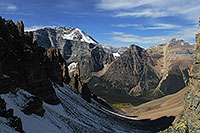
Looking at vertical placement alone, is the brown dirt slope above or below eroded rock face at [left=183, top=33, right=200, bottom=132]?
below

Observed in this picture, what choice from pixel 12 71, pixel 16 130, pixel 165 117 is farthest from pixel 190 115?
pixel 165 117

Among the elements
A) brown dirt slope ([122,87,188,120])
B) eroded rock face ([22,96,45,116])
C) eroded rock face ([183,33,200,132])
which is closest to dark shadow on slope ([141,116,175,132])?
brown dirt slope ([122,87,188,120])

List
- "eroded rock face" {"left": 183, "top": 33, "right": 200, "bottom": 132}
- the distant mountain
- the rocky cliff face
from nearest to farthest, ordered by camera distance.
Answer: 1. the rocky cliff face
2. "eroded rock face" {"left": 183, "top": 33, "right": 200, "bottom": 132}
3. the distant mountain

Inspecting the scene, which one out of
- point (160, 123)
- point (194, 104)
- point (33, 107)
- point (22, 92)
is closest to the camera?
point (194, 104)

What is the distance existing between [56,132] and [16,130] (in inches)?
346

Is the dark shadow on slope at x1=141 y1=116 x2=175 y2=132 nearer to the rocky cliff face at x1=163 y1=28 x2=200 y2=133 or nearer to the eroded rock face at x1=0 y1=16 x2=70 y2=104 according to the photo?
the eroded rock face at x1=0 y1=16 x2=70 y2=104

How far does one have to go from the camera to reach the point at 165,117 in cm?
7812

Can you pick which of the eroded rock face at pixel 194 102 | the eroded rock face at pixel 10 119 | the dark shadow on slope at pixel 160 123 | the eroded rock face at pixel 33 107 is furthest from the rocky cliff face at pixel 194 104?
the dark shadow on slope at pixel 160 123

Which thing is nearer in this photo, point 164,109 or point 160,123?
point 160,123

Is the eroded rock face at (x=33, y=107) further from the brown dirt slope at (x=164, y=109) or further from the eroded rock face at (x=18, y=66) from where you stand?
the brown dirt slope at (x=164, y=109)

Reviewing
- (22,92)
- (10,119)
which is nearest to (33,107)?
(22,92)

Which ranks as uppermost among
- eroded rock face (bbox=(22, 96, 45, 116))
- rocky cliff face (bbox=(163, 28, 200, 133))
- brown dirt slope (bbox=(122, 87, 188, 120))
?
rocky cliff face (bbox=(163, 28, 200, 133))

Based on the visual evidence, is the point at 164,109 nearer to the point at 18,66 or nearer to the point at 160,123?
the point at 160,123

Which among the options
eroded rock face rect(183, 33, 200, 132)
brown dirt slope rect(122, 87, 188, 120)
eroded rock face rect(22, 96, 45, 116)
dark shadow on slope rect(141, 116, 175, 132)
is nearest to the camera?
eroded rock face rect(183, 33, 200, 132)
